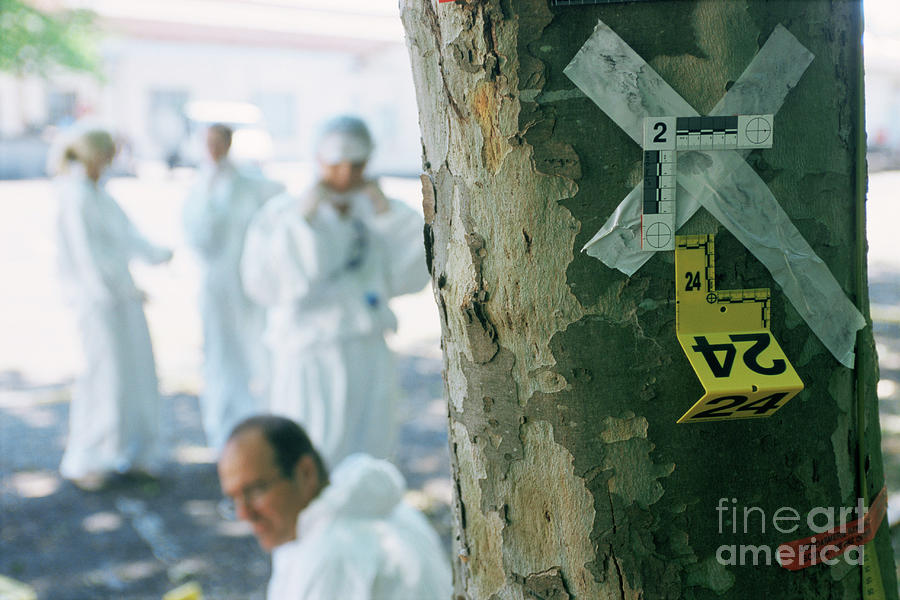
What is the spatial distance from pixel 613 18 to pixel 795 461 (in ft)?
→ 1.60

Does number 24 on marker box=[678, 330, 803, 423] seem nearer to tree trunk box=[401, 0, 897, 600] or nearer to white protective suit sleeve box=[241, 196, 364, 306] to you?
tree trunk box=[401, 0, 897, 600]

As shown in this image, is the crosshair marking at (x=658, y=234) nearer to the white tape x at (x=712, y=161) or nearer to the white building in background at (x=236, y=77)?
the white tape x at (x=712, y=161)

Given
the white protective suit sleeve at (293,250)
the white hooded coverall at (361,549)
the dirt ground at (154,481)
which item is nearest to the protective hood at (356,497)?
the white hooded coverall at (361,549)

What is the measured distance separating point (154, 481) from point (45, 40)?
21.1m

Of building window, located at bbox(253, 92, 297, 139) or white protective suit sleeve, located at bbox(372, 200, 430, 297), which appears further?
building window, located at bbox(253, 92, 297, 139)

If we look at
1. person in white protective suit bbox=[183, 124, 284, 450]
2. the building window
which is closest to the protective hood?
person in white protective suit bbox=[183, 124, 284, 450]

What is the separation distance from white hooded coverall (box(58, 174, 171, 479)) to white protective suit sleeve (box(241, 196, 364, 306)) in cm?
121

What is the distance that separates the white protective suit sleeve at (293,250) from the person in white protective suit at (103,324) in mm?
1210

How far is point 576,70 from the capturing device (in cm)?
82

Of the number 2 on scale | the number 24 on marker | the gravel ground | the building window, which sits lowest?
the gravel ground

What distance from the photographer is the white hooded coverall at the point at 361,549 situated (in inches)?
86.0

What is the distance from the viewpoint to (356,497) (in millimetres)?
2328

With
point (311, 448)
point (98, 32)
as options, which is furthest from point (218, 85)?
point (311, 448)

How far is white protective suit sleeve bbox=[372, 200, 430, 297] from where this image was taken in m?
4.24
